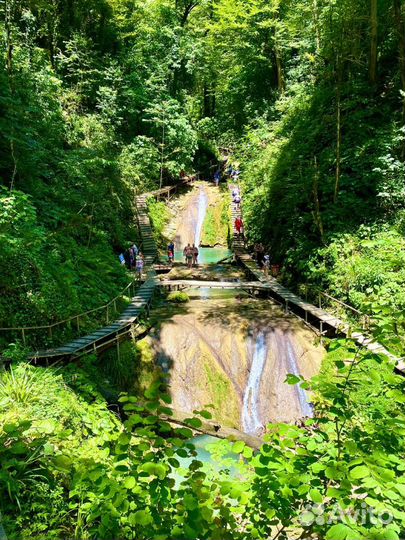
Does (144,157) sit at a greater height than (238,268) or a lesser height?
greater

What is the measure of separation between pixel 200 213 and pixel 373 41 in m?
15.7

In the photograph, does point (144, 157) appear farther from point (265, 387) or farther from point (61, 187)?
point (265, 387)

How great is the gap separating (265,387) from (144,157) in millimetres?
21788

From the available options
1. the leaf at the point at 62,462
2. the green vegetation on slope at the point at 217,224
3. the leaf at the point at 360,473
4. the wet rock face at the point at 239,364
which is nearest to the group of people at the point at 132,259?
the wet rock face at the point at 239,364

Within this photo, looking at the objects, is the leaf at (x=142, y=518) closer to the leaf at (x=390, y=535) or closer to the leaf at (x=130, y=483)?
the leaf at (x=130, y=483)

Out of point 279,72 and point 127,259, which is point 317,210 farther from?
point 279,72

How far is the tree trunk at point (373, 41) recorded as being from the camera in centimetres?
1747

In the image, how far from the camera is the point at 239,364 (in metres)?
12.4

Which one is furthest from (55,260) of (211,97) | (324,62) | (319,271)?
(211,97)

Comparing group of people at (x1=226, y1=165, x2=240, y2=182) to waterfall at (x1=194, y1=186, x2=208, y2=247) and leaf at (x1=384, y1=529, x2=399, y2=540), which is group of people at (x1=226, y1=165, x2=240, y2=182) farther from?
leaf at (x1=384, y1=529, x2=399, y2=540)

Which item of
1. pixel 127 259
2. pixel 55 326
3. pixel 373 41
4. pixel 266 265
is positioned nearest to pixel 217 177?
pixel 127 259

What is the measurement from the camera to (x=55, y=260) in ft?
42.5

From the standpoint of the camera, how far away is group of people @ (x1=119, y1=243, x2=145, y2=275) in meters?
18.1

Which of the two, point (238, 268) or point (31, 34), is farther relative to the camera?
point (31, 34)
